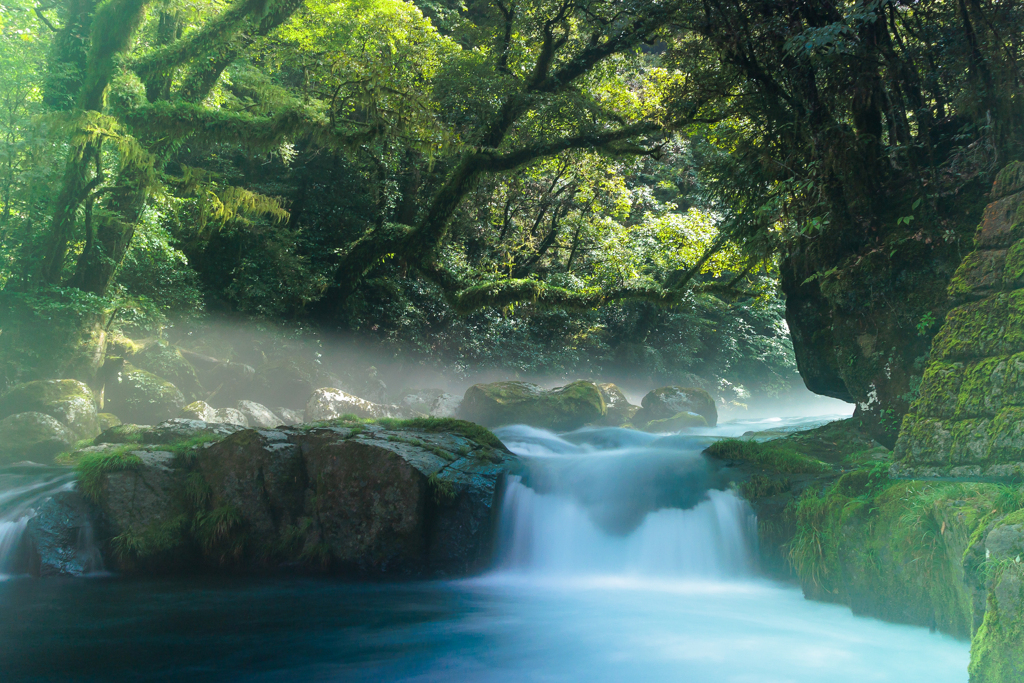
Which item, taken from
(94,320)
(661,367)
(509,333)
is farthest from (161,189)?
(661,367)

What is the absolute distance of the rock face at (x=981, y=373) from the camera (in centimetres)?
377

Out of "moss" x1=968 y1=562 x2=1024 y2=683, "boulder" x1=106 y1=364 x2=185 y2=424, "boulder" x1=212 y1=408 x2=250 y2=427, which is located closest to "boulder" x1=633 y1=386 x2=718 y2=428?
"boulder" x1=212 y1=408 x2=250 y2=427

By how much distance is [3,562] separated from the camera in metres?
7.51

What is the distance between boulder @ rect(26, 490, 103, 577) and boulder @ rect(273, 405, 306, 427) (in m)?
6.08

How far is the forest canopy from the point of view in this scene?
25.1 ft

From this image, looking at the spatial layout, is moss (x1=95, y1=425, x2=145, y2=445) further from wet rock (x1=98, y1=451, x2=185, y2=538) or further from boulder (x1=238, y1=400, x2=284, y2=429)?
wet rock (x1=98, y1=451, x2=185, y2=538)

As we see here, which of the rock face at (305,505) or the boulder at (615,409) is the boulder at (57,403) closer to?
the rock face at (305,505)

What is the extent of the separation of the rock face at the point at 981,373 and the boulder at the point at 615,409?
1239 centimetres

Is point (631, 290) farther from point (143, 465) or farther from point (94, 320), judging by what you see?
point (94, 320)

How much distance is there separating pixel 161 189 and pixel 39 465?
5.31 m

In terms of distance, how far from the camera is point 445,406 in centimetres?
1603

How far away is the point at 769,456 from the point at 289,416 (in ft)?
35.1

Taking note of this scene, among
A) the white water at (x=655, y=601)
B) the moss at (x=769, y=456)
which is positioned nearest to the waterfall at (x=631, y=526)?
the white water at (x=655, y=601)

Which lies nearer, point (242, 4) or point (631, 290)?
point (242, 4)
